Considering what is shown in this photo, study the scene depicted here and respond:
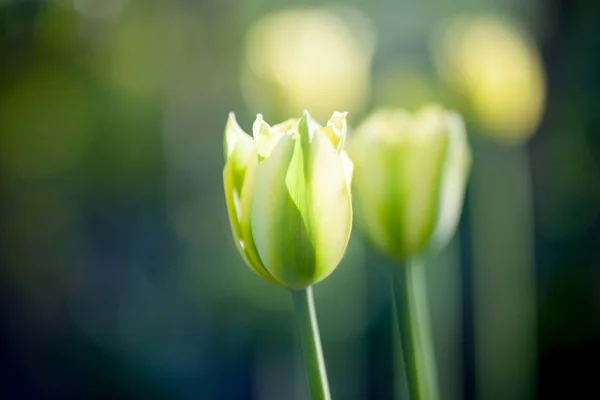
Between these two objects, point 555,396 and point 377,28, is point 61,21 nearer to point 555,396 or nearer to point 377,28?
point 377,28

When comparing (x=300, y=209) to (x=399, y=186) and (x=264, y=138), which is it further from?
(x=399, y=186)

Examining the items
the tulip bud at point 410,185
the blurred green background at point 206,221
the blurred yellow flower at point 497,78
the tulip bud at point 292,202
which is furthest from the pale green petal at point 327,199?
the blurred green background at point 206,221

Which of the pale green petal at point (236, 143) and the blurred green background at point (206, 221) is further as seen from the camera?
the blurred green background at point (206, 221)

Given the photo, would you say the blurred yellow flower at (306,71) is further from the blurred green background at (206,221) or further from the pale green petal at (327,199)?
the pale green petal at (327,199)

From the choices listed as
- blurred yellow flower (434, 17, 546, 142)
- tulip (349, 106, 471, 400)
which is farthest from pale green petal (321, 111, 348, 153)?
blurred yellow flower (434, 17, 546, 142)

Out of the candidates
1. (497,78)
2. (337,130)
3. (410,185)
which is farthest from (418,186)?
(497,78)

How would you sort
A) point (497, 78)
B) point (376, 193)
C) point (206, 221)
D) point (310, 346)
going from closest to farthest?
point (310, 346) → point (376, 193) → point (497, 78) → point (206, 221)
